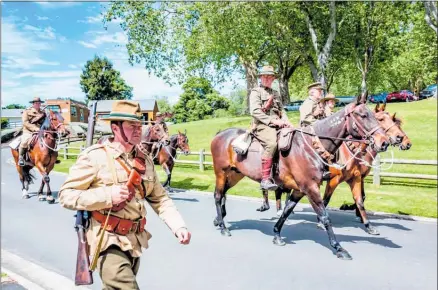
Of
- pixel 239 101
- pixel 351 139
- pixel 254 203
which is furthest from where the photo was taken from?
pixel 239 101

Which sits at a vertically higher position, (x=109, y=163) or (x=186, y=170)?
(x=109, y=163)

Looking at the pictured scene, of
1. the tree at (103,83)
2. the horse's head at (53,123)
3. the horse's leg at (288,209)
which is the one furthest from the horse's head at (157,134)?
the horse's leg at (288,209)

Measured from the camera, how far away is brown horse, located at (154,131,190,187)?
12156 millimetres

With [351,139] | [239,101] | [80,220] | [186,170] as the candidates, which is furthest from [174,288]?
[239,101]

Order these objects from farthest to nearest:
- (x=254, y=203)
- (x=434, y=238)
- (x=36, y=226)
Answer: (x=254, y=203) → (x=36, y=226) → (x=434, y=238)

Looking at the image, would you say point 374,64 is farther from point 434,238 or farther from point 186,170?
point 434,238

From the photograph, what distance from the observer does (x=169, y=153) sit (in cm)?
1209

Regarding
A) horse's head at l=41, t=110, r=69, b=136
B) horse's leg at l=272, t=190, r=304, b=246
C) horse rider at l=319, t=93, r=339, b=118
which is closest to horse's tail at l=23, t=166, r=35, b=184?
horse's head at l=41, t=110, r=69, b=136

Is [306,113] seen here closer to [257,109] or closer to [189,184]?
[257,109]

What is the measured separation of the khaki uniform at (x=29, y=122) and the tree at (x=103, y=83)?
1613 mm

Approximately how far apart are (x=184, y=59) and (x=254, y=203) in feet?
27.0

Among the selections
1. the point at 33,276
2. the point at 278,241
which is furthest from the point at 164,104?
the point at 33,276

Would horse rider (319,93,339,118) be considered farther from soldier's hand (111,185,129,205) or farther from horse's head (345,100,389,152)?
soldier's hand (111,185,129,205)

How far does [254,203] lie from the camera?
32.8 feet
